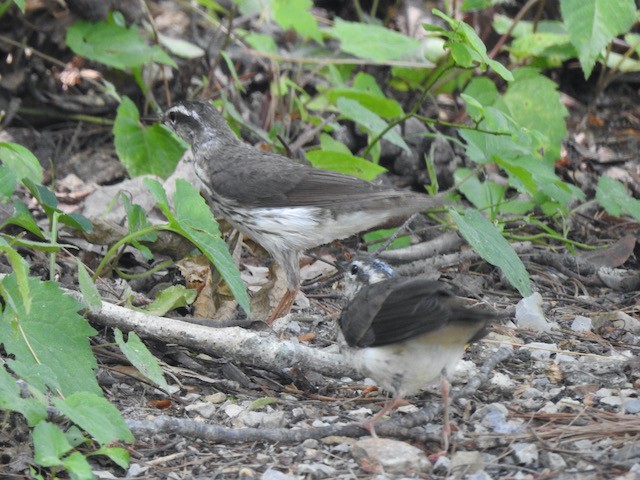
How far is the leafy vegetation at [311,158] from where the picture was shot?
4.35 metres

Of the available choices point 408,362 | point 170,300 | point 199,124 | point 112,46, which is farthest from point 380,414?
point 112,46

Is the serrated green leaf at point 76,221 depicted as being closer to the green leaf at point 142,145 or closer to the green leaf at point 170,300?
the green leaf at point 170,300

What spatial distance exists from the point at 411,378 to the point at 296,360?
721 millimetres

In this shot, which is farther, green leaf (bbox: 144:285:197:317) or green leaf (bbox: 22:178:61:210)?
green leaf (bbox: 22:178:61:210)

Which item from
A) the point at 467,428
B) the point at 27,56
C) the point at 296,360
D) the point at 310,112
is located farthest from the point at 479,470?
the point at 27,56

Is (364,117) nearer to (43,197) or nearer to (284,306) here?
Answer: (284,306)

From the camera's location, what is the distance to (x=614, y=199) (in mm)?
7117

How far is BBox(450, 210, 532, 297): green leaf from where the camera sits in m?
5.50

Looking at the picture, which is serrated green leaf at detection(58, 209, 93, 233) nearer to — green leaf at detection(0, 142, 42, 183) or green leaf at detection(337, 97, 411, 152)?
green leaf at detection(0, 142, 42, 183)

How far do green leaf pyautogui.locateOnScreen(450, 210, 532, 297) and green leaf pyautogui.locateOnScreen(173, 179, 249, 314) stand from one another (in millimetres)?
1269

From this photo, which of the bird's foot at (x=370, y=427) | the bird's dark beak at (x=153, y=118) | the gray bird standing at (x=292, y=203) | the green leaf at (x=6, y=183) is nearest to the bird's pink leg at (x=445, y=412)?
the bird's foot at (x=370, y=427)

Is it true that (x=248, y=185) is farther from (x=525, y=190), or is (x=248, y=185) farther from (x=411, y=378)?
(x=411, y=378)

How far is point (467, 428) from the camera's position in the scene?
15.4 ft

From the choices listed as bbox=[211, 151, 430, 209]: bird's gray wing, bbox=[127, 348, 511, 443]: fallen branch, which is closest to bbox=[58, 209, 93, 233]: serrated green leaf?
bbox=[211, 151, 430, 209]: bird's gray wing
